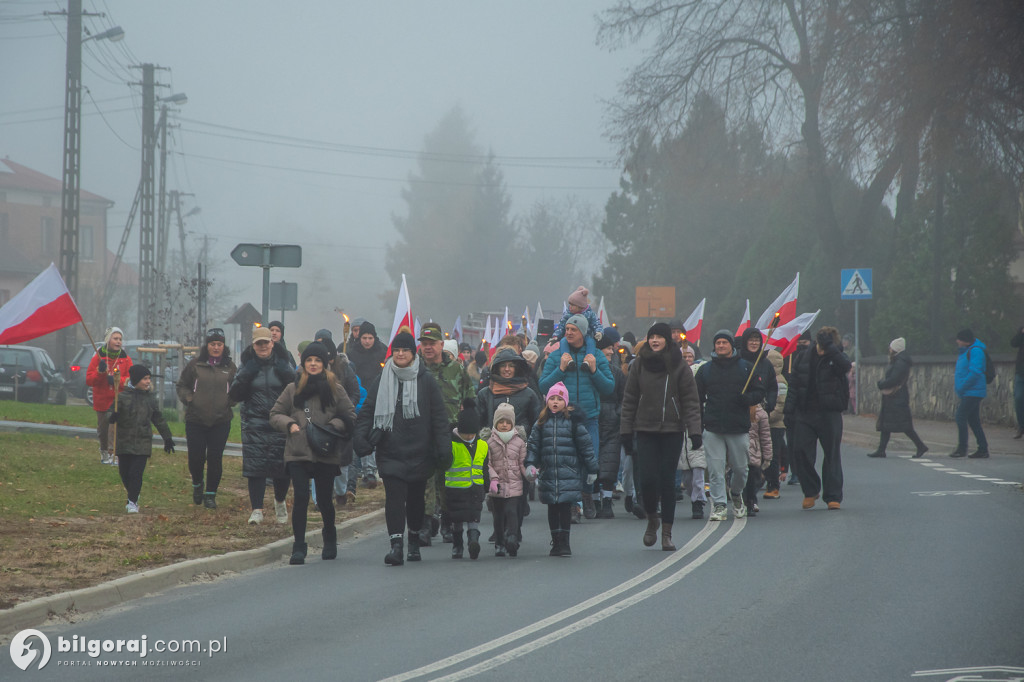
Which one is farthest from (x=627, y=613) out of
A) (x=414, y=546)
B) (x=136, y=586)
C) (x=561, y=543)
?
(x=136, y=586)

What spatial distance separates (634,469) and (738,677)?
7.35m

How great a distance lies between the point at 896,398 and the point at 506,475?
1151cm

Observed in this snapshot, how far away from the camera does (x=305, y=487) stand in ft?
33.4

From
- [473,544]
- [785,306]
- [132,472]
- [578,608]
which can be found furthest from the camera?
[785,306]

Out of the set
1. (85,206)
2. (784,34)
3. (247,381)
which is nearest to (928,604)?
(247,381)

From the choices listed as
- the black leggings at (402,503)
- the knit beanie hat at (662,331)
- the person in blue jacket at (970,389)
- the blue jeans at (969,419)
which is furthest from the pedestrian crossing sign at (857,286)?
the black leggings at (402,503)

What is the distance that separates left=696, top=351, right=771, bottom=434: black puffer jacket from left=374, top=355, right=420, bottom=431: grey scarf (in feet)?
10.7

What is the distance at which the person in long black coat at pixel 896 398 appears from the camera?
1966 centimetres

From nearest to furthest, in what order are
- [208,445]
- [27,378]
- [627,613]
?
[627,613] < [208,445] < [27,378]

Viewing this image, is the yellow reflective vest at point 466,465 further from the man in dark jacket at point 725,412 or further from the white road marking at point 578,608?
the man in dark jacket at point 725,412

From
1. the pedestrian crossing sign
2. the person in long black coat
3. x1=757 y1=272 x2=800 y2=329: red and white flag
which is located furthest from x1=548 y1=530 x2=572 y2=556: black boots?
the pedestrian crossing sign

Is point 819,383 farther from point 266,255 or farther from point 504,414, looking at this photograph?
point 266,255

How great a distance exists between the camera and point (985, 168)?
29.7 m

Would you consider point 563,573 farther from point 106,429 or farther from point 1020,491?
point 106,429
